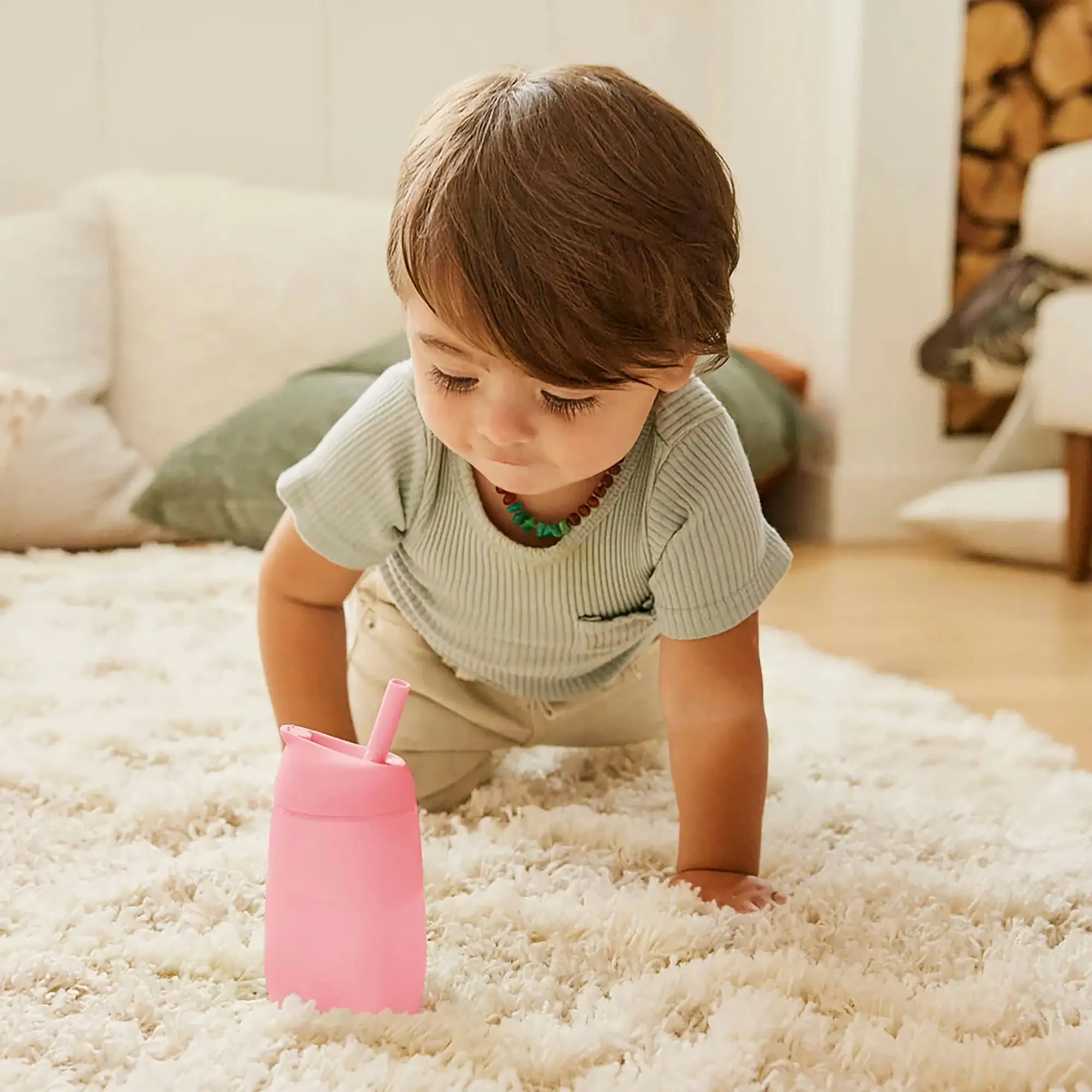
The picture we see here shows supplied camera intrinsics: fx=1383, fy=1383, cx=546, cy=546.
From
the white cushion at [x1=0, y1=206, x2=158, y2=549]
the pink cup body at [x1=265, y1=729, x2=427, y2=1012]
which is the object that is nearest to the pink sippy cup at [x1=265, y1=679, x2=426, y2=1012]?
the pink cup body at [x1=265, y1=729, x2=427, y2=1012]

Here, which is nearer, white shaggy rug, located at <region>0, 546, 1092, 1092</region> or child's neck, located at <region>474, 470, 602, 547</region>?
white shaggy rug, located at <region>0, 546, 1092, 1092</region>

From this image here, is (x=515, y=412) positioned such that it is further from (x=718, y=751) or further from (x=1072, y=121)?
(x=1072, y=121)

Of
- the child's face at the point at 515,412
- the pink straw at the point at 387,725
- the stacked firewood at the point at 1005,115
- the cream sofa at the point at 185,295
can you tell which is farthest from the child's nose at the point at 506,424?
the stacked firewood at the point at 1005,115

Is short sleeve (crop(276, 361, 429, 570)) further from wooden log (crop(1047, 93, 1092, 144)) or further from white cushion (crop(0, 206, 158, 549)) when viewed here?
wooden log (crop(1047, 93, 1092, 144))

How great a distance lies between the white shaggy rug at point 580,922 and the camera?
64 cm

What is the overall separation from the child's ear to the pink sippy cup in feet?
0.76

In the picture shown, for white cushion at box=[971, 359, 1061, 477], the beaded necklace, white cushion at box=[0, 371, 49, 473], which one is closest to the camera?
the beaded necklace

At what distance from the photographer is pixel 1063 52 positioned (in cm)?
234

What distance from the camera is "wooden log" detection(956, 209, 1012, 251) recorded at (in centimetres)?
239

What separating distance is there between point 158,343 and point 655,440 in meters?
1.48

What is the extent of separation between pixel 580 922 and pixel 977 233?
1.93 m

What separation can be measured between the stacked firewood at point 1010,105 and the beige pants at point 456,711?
156 cm

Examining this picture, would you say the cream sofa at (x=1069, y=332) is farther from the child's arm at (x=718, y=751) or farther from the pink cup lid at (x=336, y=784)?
the pink cup lid at (x=336, y=784)

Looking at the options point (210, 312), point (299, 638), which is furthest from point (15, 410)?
point (299, 638)
